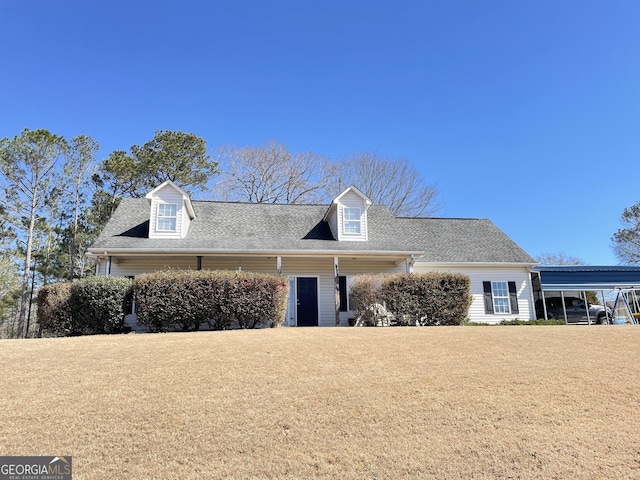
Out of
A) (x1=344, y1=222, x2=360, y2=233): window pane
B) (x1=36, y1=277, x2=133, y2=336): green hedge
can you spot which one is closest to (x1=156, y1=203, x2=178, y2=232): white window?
(x1=36, y1=277, x2=133, y2=336): green hedge

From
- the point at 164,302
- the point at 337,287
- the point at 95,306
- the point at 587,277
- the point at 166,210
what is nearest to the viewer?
the point at 95,306

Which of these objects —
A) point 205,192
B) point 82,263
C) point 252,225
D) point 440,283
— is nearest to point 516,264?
point 440,283

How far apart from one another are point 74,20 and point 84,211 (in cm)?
1688

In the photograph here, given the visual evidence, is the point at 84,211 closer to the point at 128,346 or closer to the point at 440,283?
the point at 128,346

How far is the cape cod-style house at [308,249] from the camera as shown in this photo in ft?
51.8

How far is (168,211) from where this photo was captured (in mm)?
16469

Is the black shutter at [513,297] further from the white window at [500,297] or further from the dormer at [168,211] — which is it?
the dormer at [168,211]

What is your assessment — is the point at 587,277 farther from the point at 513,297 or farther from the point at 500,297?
the point at 500,297

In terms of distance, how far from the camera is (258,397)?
5.18 metres

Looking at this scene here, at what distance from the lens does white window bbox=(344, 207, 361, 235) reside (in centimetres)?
1766

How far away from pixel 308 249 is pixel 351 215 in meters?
2.91

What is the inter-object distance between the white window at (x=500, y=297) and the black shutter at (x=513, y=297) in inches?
6.8

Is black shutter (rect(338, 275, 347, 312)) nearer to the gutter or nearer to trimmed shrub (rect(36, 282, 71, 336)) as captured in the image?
the gutter

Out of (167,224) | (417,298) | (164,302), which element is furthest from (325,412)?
(167,224)
